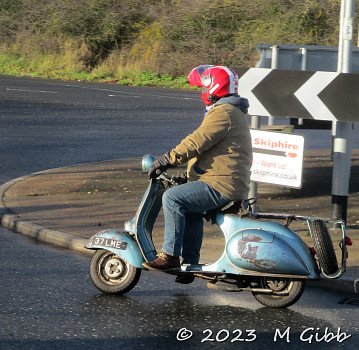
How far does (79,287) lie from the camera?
642 centimetres

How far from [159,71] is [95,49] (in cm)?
432

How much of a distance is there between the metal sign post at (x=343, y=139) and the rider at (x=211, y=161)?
239 centimetres

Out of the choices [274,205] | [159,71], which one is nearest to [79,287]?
[274,205]

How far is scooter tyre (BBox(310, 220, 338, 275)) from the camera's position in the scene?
564 centimetres

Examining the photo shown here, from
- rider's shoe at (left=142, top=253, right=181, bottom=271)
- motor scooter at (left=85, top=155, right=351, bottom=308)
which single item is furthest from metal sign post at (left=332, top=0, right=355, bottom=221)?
rider's shoe at (left=142, top=253, right=181, bottom=271)

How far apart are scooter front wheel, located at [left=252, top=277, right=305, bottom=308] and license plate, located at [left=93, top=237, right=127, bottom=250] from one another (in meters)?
1.06

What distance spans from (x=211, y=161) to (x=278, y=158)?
7.24 ft

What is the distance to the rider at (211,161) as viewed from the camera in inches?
227

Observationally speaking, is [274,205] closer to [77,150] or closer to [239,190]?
[239,190]

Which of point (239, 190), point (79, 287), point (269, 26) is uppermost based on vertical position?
point (269, 26)

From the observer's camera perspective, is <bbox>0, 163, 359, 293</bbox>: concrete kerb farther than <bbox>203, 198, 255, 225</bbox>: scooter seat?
Yes

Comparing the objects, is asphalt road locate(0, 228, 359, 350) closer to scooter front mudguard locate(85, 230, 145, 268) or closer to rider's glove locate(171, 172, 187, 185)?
scooter front mudguard locate(85, 230, 145, 268)

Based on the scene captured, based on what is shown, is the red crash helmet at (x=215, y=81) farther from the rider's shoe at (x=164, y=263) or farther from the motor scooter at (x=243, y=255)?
the rider's shoe at (x=164, y=263)

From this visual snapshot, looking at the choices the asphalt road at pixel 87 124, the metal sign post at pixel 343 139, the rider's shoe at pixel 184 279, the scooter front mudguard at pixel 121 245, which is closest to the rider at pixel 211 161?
the scooter front mudguard at pixel 121 245
